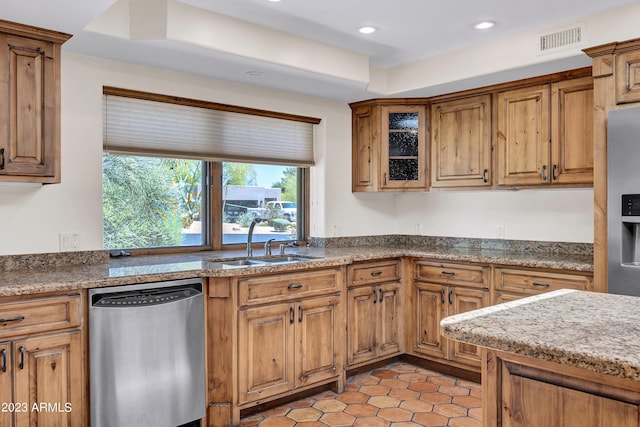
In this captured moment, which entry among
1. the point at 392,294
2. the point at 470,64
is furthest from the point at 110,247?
the point at 470,64

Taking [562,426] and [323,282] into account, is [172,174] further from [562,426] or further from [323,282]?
[562,426]

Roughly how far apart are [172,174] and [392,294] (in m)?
1.98

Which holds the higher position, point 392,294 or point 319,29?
point 319,29

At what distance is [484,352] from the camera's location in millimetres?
1532

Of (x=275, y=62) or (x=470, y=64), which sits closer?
(x=275, y=62)

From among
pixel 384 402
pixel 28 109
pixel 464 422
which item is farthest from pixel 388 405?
pixel 28 109

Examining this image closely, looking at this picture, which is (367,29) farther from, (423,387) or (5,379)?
(5,379)

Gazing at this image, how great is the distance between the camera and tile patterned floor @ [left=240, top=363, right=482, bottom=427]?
9.82 feet

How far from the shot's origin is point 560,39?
10.1 feet

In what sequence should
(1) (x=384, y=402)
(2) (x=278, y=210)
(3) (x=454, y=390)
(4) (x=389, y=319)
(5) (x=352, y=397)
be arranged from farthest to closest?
(2) (x=278, y=210), (4) (x=389, y=319), (3) (x=454, y=390), (5) (x=352, y=397), (1) (x=384, y=402)

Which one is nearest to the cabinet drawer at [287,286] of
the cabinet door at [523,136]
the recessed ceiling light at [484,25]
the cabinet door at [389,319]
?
the cabinet door at [389,319]

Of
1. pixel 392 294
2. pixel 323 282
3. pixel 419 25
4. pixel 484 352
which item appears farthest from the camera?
pixel 392 294

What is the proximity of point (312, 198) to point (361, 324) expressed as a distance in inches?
49.4

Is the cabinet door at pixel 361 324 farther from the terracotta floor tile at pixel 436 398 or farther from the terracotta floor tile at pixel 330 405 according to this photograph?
the terracotta floor tile at pixel 436 398
